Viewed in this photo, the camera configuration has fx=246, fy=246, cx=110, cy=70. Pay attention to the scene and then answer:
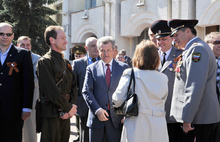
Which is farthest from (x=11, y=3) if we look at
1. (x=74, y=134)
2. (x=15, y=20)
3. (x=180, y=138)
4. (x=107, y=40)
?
(x=180, y=138)

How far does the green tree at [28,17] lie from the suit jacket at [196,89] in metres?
11.7

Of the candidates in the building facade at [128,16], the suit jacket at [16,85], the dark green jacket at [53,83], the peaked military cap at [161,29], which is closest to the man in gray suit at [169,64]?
the peaked military cap at [161,29]

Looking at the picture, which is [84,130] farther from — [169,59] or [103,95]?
[169,59]

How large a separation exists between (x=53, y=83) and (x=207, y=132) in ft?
6.74

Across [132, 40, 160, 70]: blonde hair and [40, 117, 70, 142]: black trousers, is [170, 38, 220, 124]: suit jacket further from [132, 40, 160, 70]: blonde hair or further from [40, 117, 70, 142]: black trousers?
[40, 117, 70, 142]: black trousers

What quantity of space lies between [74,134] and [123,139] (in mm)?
3654

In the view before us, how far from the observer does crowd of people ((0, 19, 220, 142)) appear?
2.82 metres

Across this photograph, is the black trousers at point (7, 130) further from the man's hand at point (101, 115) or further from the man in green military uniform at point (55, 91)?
the man's hand at point (101, 115)

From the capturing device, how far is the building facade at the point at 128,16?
10.1m

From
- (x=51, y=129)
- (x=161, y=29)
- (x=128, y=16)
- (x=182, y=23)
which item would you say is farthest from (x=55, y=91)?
(x=128, y=16)

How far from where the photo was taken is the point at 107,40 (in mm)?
3658

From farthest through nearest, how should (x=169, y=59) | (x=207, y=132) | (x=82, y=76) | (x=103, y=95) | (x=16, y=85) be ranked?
(x=82, y=76) → (x=169, y=59) → (x=16, y=85) → (x=103, y=95) → (x=207, y=132)

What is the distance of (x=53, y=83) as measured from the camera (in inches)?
125

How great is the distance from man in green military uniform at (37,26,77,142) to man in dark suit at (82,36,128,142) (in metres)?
0.29
